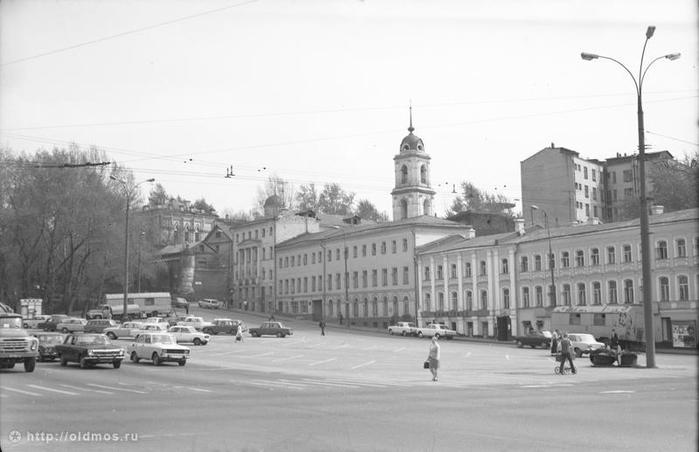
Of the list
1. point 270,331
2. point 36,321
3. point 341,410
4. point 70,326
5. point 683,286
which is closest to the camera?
point 341,410

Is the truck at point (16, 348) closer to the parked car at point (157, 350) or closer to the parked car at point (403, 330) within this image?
the parked car at point (157, 350)

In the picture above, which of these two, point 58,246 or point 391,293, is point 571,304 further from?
point 58,246

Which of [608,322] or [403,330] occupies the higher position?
[608,322]

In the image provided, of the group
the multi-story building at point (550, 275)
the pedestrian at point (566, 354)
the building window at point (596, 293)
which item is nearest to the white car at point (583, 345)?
the multi-story building at point (550, 275)

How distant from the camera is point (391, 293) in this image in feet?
277

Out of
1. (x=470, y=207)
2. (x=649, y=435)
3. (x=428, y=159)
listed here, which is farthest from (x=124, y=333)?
(x=470, y=207)

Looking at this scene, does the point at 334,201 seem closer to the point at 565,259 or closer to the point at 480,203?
the point at 480,203

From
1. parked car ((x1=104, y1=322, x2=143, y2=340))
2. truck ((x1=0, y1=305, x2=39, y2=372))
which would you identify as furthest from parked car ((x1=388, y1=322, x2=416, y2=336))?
truck ((x1=0, y1=305, x2=39, y2=372))

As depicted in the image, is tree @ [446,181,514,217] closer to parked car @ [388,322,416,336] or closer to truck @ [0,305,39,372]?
parked car @ [388,322,416,336]

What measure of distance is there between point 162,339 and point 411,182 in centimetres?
6374

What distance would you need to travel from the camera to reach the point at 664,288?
53.3m

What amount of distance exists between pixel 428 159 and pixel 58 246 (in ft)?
146

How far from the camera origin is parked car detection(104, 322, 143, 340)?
52.2 m

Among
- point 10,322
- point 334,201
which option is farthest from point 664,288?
point 334,201
